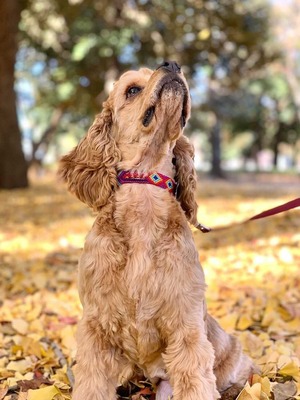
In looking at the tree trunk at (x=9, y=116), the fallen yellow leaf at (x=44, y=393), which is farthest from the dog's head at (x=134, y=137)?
the tree trunk at (x=9, y=116)

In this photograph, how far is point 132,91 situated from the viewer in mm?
2994

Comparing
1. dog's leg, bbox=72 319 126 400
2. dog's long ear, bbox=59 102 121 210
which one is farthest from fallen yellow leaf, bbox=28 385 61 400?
dog's long ear, bbox=59 102 121 210

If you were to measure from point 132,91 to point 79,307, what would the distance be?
8.55ft

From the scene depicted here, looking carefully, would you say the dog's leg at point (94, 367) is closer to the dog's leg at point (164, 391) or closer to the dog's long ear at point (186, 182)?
the dog's leg at point (164, 391)

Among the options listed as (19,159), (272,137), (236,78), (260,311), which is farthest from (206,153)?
(260,311)

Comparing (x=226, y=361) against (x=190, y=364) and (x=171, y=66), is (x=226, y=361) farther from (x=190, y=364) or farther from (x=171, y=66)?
(x=171, y=66)

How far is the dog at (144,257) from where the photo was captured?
8.51ft

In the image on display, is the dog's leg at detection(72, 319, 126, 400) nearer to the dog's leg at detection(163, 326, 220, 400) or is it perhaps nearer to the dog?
the dog

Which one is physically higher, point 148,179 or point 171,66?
point 171,66

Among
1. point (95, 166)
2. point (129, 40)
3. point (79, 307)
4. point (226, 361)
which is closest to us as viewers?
point (95, 166)

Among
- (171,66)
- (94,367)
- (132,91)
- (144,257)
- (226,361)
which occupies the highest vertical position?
(171,66)

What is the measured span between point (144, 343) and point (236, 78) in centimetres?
2498

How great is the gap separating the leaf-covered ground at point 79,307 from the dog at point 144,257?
1.50 feet

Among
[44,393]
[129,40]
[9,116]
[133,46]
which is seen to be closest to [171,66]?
[44,393]
